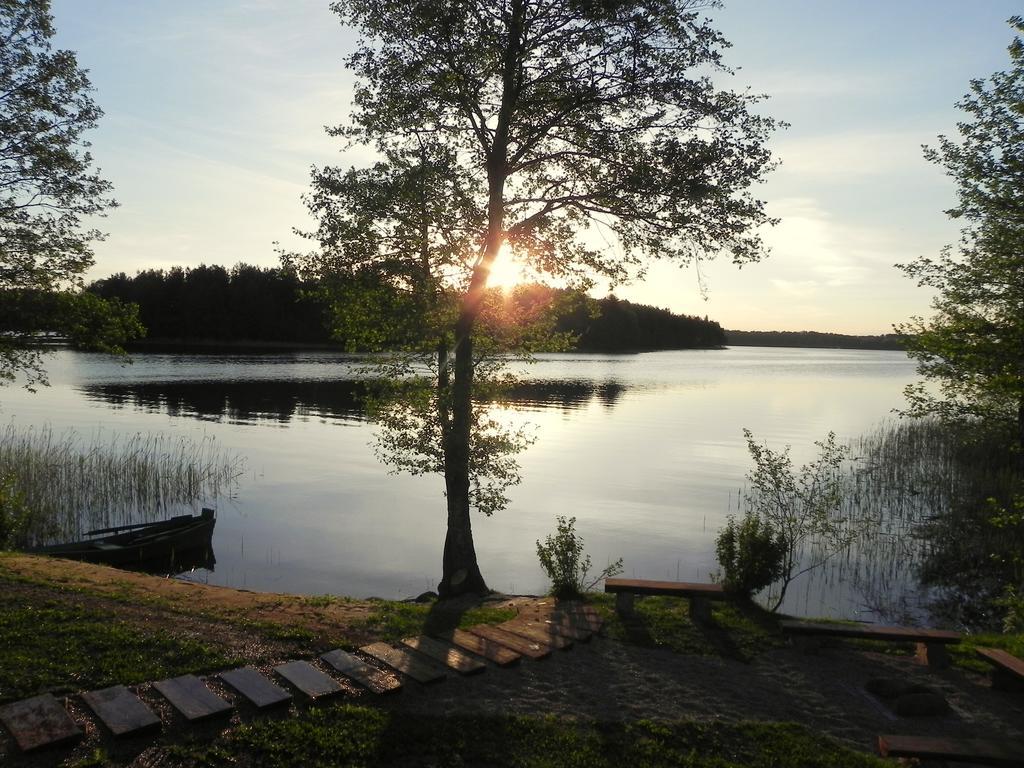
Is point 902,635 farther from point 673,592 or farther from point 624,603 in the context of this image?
point 624,603

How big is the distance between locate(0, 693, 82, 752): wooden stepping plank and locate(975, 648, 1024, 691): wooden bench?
8.43 meters

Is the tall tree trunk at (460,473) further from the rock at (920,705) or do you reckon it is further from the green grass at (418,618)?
the rock at (920,705)

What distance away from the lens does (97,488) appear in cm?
2222

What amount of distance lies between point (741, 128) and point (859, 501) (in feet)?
52.1

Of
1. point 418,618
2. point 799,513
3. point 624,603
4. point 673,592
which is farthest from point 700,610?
point 799,513

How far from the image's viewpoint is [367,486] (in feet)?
85.9

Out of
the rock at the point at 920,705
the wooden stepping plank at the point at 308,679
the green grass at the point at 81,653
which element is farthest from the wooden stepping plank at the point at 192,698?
the rock at the point at 920,705

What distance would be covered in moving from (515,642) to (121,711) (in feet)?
12.8

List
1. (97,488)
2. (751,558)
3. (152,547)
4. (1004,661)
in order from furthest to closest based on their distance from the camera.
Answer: (97,488), (152,547), (751,558), (1004,661)

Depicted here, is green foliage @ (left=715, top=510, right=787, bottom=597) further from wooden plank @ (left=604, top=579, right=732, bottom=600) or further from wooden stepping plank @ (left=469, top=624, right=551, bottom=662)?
wooden stepping plank @ (left=469, top=624, right=551, bottom=662)

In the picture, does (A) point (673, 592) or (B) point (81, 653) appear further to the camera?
(A) point (673, 592)

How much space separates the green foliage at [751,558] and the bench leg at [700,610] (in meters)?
1.22

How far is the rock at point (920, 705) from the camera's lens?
7.16 meters

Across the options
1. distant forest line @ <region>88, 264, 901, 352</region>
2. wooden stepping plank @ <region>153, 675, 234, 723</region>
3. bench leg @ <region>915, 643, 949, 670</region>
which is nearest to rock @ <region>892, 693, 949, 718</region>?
bench leg @ <region>915, 643, 949, 670</region>
